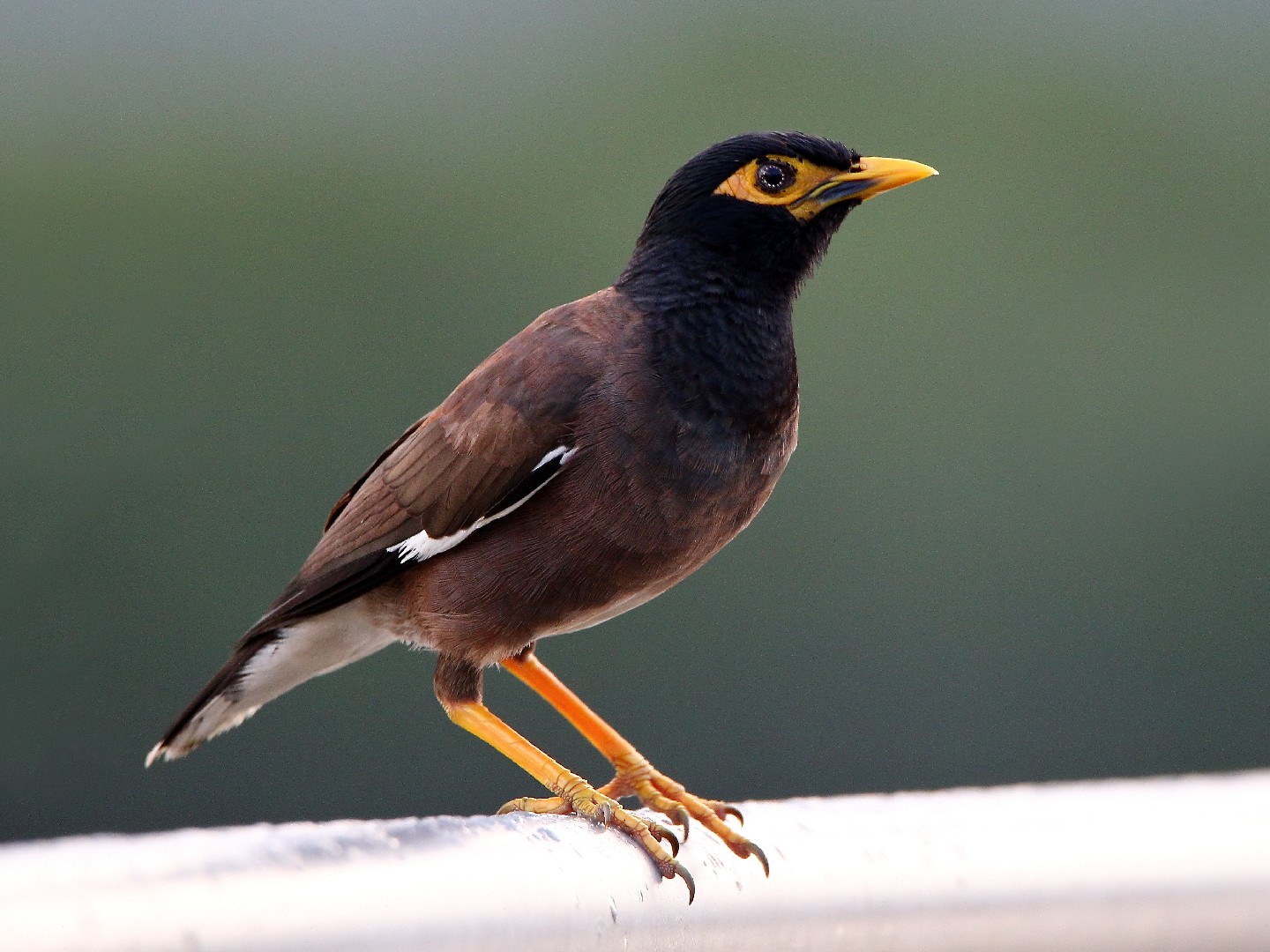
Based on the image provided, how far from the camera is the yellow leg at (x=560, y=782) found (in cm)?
146

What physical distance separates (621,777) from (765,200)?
0.81 meters

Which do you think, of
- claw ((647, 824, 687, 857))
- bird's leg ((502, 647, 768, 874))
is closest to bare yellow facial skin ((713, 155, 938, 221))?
bird's leg ((502, 647, 768, 874))

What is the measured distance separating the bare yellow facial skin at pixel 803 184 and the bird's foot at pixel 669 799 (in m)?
0.77

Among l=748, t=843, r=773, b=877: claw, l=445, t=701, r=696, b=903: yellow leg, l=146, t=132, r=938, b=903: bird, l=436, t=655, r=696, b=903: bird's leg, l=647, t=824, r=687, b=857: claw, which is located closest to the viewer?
l=748, t=843, r=773, b=877: claw

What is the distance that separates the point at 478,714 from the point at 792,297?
0.71 m

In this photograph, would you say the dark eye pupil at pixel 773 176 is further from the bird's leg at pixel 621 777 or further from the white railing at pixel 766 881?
the white railing at pixel 766 881

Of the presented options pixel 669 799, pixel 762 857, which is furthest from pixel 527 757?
pixel 762 857

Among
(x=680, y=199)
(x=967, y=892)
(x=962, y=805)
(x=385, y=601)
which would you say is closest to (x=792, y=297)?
(x=680, y=199)

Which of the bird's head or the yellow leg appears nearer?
the yellow leg

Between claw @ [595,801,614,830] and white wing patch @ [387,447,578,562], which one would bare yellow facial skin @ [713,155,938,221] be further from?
claw @ [595,801,614,830]

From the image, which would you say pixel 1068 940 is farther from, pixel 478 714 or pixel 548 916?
pixel 478 714

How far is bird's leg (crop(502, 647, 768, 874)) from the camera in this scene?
1687mm

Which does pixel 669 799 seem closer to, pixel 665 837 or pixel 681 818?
pixel 681 818

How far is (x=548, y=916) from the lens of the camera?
968 millimetres
